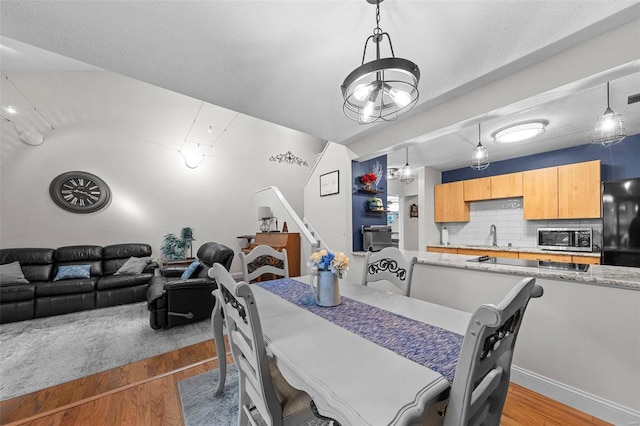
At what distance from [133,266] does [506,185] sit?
21.0 feet

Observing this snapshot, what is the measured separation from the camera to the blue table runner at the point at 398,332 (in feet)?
2.94

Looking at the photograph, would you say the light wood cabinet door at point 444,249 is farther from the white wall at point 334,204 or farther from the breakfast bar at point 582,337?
the breakfast bar at point 582,337

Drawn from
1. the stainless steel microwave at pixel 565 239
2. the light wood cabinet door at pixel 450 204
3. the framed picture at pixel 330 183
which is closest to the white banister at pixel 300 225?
the framed picture at pixel 330 183

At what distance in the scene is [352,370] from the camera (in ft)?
2.72

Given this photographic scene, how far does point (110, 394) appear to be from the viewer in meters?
1.84

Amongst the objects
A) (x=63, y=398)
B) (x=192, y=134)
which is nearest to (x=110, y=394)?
(x=63, y=398)

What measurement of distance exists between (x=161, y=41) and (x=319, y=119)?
157 centimetres

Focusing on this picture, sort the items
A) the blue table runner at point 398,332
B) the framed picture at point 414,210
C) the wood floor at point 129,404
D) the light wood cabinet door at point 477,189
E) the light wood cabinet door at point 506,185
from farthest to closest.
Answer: the framed picture at point 414,210 < the light wood cabinet door at point 477,189 < the light wood cabinet door at point 506,185 < the wood floor at point 129,404 < the blue table runner at point 398,332

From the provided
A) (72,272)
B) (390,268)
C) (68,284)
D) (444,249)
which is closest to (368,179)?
(390,268)

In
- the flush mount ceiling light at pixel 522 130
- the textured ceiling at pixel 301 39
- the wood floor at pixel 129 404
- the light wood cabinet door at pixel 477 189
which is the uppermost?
the textured ceiling at pixel 301 39

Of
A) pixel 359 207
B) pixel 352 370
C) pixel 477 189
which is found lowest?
pixel 352 370

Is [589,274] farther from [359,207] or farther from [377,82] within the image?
[359,207]

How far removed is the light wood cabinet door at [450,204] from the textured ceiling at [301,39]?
2523 millimetres

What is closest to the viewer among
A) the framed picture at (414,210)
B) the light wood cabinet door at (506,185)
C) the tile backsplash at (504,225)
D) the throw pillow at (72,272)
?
the throw pillow at (72,272)
